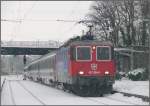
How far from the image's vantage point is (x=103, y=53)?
29.1 meters

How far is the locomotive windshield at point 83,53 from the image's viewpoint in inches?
1129

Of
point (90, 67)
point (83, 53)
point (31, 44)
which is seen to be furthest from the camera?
point (31, 44)

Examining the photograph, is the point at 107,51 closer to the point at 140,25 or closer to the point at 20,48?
the point at 140,25

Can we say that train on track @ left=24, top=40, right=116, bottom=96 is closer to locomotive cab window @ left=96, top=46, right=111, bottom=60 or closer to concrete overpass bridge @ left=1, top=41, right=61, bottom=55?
locomotive cab window @ left=96, top=46, right=111, bottom=60

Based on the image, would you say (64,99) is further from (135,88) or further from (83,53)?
(135,88)

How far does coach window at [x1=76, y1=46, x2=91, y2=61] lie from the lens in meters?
28.7

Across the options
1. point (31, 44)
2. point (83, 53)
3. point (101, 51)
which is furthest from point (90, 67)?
point (31, 44)

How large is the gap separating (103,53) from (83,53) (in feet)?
3.87

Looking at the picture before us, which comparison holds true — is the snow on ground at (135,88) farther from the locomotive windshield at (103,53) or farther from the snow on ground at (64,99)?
the locomotive windshield at (103,53)

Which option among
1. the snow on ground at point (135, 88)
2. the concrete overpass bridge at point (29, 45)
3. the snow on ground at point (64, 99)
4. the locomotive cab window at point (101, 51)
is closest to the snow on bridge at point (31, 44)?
the concrete overpass bridge at point (29, 45)

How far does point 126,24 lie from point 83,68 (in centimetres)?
3476

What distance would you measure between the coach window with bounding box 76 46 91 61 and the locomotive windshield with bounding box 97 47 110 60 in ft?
1.92

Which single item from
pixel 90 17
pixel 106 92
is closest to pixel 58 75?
pixel 106 92

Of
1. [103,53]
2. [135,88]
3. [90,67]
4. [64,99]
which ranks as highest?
[103,53]
